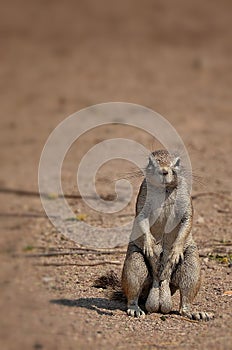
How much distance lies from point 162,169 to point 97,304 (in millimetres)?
1424

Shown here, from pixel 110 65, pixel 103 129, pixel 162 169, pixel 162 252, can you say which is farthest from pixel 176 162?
pixel 110 65

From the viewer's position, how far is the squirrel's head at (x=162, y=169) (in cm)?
620

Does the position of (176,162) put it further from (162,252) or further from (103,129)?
(103,129)

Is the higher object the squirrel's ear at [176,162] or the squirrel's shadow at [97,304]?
the squirrel's ear at [176,162]

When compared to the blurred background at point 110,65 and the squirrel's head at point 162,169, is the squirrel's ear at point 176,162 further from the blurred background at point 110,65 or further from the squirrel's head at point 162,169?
the blurred background at point 110,65

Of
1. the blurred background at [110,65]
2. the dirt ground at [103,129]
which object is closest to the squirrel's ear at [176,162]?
the dirt ground at [103,129]

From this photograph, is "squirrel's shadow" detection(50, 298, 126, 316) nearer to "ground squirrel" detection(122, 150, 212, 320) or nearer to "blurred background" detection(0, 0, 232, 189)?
"ground squirrel" detection(122, 150, 212, 320)

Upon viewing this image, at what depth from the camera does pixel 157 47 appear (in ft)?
62.2

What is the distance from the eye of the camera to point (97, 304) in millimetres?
6621

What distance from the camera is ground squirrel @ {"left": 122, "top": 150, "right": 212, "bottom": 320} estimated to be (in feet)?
21.1

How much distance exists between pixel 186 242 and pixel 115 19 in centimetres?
1488

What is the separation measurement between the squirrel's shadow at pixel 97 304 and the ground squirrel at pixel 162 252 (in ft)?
0.68

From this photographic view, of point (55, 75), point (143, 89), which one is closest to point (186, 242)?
point (143, 89)

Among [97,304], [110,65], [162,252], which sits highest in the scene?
[110,65]
